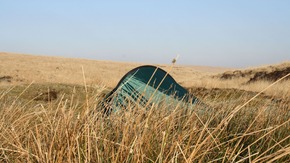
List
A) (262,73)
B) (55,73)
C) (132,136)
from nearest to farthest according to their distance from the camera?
1. (132,136)
2. (262,73)
3. (55,73)

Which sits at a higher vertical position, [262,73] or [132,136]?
[132,136]

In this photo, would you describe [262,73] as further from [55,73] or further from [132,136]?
[132,136]

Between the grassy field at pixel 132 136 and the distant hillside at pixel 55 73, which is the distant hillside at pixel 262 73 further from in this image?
the grassy field at pixel 132 136

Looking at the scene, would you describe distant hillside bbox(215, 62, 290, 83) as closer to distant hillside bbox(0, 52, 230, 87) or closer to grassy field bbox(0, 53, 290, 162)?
distant hillside bbox(0, 52, 230, 87)

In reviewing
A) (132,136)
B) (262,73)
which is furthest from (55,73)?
(132,136)

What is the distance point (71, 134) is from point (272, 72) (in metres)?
20.3

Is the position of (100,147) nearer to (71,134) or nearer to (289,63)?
(71,134)

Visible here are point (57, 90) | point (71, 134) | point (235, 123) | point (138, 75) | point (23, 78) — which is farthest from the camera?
point (23, 78)

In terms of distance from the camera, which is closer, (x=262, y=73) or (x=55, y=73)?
(x=262, y=73)

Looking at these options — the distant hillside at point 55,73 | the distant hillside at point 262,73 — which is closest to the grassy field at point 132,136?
the distant hillside at point 55,73

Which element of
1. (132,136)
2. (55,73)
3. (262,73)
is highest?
(132,136)

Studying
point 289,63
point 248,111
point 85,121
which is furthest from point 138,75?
point 289,63

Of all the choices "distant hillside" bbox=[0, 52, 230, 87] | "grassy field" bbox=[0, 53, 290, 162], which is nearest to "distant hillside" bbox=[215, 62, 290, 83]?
"distant hillside" bbox=[0, 52, 230, 87]

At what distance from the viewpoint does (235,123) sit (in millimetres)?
3857
